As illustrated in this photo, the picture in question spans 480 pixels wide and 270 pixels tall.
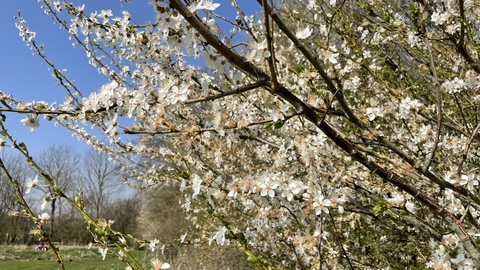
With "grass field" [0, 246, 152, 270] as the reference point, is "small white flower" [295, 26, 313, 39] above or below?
above

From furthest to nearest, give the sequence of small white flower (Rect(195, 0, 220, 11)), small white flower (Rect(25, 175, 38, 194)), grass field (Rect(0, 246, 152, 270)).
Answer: grass field (Rect(0, 246, 152, 270)) → small white flower (Rect(25, 175, 38, 194)) → small white flower (Rect(195, 0, 220, 11))

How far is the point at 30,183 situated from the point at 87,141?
2592 mm

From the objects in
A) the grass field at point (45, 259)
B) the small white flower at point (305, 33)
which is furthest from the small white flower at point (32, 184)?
the grass field at point (45, 259)

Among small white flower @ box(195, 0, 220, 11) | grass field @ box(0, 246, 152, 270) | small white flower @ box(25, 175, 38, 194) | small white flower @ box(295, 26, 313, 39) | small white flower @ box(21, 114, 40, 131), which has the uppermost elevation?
small white flower @ box(295, 26, 313, 39)

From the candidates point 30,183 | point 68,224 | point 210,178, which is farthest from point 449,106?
point 68,224

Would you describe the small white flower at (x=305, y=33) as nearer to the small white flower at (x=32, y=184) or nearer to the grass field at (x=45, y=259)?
the small white flower at (x=32, y=184)

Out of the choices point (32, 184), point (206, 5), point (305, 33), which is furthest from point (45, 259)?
point (206, 5)

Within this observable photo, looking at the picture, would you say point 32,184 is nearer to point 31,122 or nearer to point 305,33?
point 31,122

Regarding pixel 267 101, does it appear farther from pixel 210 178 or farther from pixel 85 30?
pixel 85 30

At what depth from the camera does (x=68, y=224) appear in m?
30.1

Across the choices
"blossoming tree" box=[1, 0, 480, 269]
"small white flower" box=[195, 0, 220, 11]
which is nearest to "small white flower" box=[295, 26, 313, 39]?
"blossoming tree" box=[1, 0, 480, 269]

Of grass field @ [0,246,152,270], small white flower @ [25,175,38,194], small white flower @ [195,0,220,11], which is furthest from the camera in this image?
grass field @ [0,246,152,270]

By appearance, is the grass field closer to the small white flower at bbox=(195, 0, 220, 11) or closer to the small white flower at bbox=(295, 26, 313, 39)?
the small white flower at bbox=(295, 26, 313, 39)

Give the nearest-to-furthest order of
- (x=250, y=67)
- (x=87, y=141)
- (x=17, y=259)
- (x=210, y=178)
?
(x=250, y=67) → (x=210, y=178) → (x=87, y=141) → (x=17, y=259)
